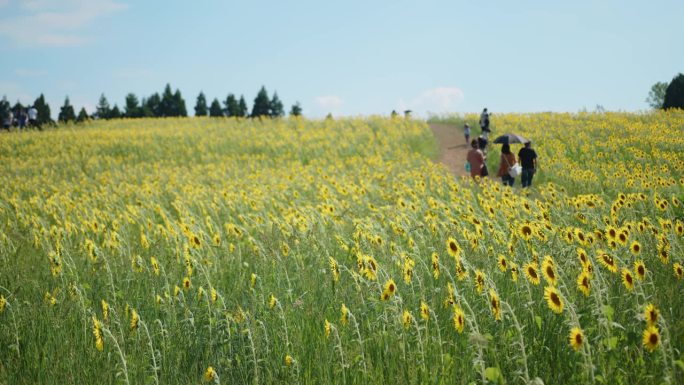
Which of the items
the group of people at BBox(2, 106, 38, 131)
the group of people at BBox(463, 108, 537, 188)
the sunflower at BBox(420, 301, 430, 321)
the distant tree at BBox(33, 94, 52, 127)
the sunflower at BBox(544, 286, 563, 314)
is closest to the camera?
the sunflower at BBox(544, 286, 563, 314)

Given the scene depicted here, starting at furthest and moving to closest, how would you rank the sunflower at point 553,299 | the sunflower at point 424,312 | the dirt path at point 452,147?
the dirt path at point 452,147 < the sunflower at point 424,312 < the sunflower at point 553,299

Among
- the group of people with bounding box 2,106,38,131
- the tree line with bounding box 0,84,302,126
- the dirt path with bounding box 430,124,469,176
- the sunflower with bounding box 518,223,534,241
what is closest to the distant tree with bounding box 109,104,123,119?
the tree line with bounding box 0,84,302,126

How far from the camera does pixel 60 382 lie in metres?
3.38

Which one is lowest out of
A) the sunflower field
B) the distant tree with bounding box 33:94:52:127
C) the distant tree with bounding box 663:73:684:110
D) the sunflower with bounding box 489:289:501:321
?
the sunflower field

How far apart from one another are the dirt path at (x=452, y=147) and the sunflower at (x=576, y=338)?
49.8 feet

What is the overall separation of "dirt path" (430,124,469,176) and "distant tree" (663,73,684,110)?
15424 mm

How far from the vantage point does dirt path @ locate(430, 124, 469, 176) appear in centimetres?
2025

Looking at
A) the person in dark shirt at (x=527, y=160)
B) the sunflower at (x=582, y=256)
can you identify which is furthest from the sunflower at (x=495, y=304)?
the person in dark shirt at (x=527, y=160)

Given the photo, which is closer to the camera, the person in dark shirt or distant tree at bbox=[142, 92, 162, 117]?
the person in dark shirt

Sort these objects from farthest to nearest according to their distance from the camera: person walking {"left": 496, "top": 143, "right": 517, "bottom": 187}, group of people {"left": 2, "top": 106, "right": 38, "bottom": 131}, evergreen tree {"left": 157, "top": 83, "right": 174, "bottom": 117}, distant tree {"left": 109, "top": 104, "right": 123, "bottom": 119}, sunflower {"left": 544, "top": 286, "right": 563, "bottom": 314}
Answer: evergreen tree {"left": 157, "top": 83, "right": 174, "bottom": 117} < distant tree {"left": 109, "top": 104, "right": 123, "bottom": 119} < group of people {"left": 2, "top": 106, "right": 38, "bottom": 131} < person walking {"left": 496, "top": 143, "right": 517, "bottom": 187} < sunflower {"left": 544, "top": 286, "right": 563, "bottom": 314}

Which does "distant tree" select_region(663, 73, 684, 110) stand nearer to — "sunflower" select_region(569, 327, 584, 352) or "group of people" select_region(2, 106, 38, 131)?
"sunflower" select_region(569, 327, 584, 352)

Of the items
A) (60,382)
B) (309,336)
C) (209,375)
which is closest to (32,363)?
(60,382)

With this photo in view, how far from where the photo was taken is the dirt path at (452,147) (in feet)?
66.4

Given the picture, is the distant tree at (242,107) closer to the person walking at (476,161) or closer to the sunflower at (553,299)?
the person walking at (476,161)
